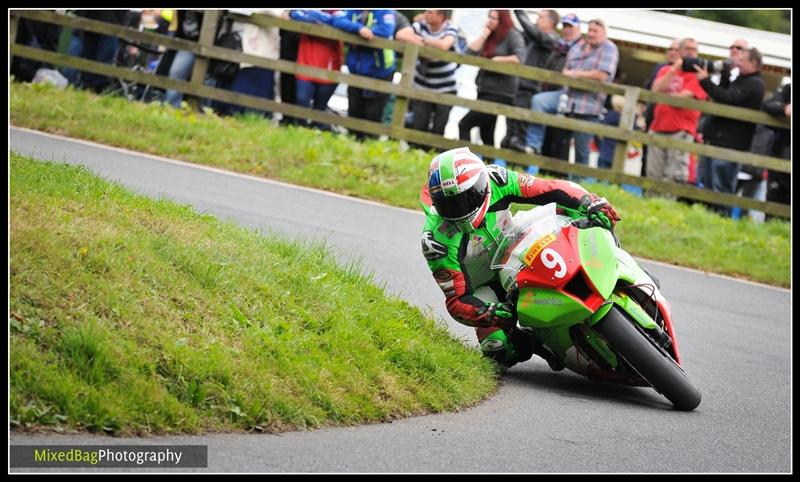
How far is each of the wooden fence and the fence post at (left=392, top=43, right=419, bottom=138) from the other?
0.04 ft

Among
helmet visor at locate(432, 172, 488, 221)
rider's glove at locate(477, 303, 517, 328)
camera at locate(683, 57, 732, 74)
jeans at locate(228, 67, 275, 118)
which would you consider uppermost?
camera at locate(683, 57, 732, 74)

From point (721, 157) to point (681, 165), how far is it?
876 millimetres

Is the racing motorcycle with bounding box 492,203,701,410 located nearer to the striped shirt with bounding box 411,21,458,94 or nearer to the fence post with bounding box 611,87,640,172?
the fence post with bounding box 611,87,640,172

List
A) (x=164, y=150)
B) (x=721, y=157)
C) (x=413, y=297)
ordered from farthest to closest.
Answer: (x=721, y=157)
(x=164, y=150)
(x=413, y=297)

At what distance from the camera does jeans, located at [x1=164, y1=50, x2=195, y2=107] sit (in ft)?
52.9

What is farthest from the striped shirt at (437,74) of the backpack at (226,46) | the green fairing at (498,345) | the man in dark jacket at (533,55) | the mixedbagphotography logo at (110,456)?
the mixedbagphotography logo at (110,456)

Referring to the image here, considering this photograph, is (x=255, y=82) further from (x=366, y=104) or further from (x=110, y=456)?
(x=110, y=456)

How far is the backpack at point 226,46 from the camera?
1606 cm

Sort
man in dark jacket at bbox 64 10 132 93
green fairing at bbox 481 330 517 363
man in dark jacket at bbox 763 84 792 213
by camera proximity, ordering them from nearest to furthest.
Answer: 1. green fairing at bbox 481 330 517 363
2. man in dark jacket at bbox 763 84 792 213
3. man in dark jacket at bbox 64 10 132 93

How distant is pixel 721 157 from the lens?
48.9 feet

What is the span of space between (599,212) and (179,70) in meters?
10.3

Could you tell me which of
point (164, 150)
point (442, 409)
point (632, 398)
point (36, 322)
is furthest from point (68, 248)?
point (164, 150)

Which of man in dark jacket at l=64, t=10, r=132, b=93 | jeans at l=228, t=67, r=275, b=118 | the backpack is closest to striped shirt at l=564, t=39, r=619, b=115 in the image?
jeans at l=228, t=67, r=275, b=118

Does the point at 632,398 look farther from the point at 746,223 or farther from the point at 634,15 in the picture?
the point at 634,15
